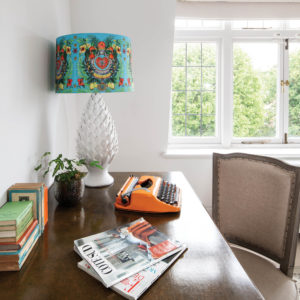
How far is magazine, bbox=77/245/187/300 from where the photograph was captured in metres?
0.62

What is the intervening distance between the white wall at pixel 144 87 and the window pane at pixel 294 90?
0.91m

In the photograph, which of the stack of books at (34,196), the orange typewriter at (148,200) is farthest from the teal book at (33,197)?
the orange typewriter at (148,200)

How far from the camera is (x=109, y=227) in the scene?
958 millimetres

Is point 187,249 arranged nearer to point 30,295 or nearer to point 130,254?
point 130,254

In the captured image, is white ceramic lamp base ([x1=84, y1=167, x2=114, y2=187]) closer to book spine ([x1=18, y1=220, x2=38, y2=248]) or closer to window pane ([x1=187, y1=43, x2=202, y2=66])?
book spine ([x1=18, y1=220, x2=38, y2=248])

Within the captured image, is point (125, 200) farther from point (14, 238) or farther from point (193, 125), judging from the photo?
point (193, 125)

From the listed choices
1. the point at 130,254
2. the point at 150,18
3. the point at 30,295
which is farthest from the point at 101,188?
the point at 150,18

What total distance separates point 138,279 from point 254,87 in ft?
7.79

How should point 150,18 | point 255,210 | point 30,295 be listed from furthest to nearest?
point 150,18
point 255,210
point 30,295

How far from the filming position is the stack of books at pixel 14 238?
72cm

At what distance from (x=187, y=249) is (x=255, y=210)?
723 mm

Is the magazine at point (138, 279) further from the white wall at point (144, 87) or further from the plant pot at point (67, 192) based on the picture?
the white wall at point (144, 87)

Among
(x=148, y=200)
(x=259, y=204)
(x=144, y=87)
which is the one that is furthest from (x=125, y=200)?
(x=144, y=87)

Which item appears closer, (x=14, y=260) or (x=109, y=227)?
(x=14, y=260)
